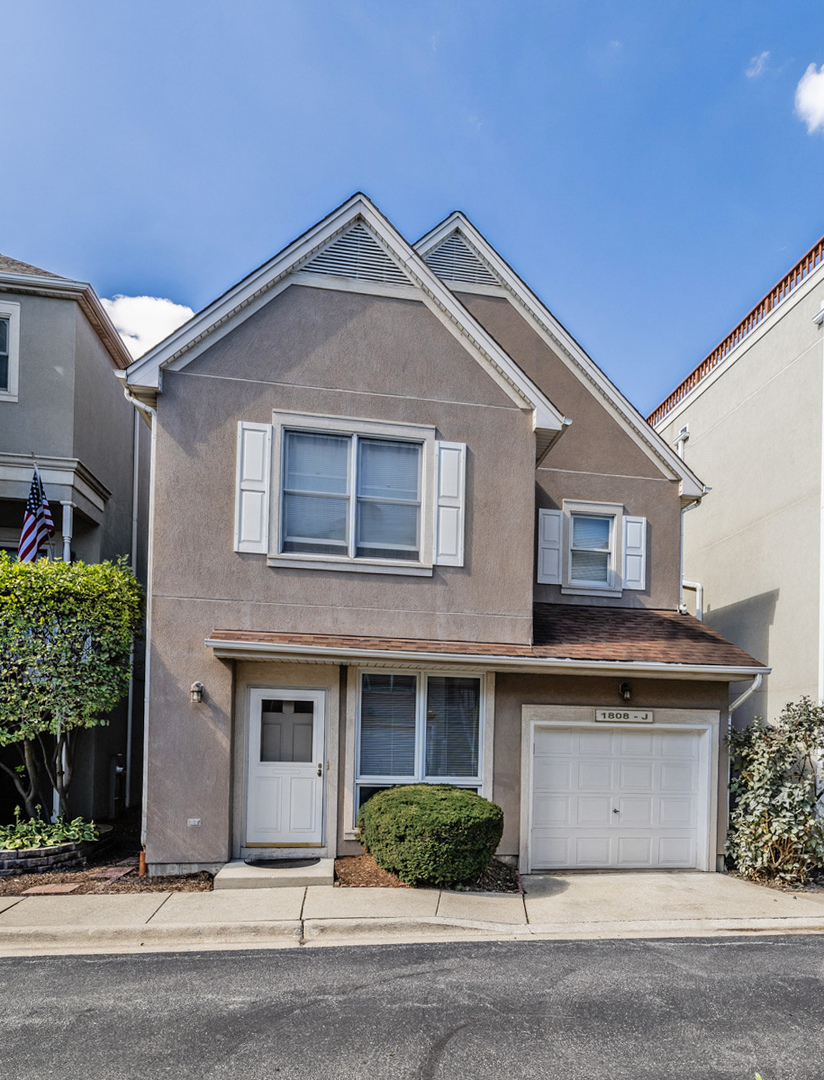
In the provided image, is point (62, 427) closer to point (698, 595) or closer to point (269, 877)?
point (269, 877)

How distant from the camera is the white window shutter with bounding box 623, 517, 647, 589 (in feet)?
42.7

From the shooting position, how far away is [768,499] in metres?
14.7

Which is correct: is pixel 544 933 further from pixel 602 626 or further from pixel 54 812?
pixel 54 812

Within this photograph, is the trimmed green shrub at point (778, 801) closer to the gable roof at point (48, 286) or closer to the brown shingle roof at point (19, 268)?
the gable roof at point (48, 286)

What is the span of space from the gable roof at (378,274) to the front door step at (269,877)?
20.9ft

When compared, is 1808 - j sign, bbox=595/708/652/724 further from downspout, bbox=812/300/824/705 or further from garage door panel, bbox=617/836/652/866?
→ downspout, bbox=812/300/824/705

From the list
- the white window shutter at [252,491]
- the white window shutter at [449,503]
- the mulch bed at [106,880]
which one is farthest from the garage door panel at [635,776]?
the white window shutter at [252,491]

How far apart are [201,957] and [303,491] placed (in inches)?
216

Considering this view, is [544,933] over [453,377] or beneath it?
beneath

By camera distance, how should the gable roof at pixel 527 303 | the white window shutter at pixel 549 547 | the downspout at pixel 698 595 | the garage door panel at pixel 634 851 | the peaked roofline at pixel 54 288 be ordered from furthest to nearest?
1. the downspout at pixel 698 595
2. the gable roof at pixel 527 303
3. the white window shutter at pixel 549 547
4. the peaked roofline at pixel 54 288
5. the garage door panel at pixel 634 851

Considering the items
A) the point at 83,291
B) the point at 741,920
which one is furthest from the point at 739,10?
the point at 741,920

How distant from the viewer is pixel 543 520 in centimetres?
1282

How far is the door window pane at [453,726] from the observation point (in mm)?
10195

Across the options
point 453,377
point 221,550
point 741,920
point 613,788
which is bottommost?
point 741,920
